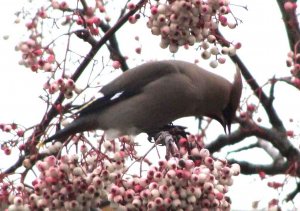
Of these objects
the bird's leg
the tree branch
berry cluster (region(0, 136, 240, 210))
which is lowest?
berry cluster (region(0, 136, 240, 210))

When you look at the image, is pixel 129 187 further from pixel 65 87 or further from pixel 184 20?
pixel 184 20

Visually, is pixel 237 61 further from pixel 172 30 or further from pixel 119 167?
pixel 119 167

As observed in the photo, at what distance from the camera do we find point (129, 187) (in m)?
3.36

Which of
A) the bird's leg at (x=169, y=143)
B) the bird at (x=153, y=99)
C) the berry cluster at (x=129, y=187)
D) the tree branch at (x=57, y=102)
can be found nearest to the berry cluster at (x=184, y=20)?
the tree branch at (x=57, y=102)

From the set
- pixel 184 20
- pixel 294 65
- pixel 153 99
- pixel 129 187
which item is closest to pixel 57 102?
pixel 184 20

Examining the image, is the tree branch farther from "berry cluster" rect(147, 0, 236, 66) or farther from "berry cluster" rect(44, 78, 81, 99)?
"berry cluster" rect(147, 0, 236, 66)

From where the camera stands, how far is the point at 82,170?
3373 millimetres

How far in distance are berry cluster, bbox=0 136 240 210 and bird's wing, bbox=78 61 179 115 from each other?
1.66 m

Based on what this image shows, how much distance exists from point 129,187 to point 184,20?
36.8 inches

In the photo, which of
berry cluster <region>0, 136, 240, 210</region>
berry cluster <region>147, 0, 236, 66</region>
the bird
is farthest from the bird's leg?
the bird

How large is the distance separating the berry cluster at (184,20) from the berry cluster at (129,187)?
0.67 m

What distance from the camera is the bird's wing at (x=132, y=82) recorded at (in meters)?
5.18

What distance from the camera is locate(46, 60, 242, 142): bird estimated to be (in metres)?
5.03

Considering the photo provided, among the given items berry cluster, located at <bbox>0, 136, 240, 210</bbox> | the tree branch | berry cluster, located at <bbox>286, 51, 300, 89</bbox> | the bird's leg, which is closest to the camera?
berry cluster, located at <bbox>0, 136, 240, 210</bbox>
